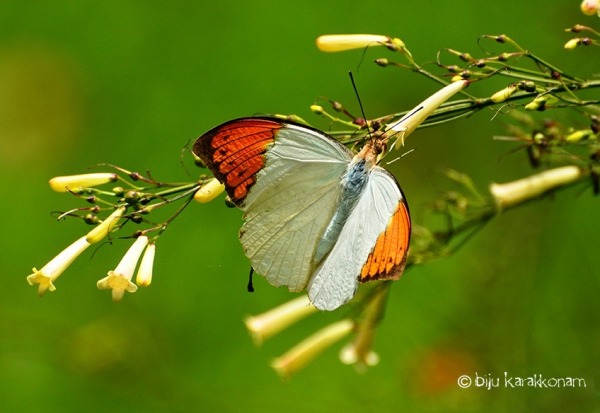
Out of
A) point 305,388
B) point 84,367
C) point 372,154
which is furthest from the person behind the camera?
point 305,388

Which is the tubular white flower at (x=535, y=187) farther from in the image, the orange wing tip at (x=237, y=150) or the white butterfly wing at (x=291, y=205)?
the orange wing tip at (x=237, y=150)

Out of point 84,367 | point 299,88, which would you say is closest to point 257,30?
point 299,88

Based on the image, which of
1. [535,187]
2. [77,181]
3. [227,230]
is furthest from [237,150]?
[227,230]

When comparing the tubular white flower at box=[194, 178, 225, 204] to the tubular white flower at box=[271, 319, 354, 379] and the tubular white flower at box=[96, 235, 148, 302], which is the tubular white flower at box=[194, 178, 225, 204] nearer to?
the tubular white flower at box=[96, 235, 148, 302]

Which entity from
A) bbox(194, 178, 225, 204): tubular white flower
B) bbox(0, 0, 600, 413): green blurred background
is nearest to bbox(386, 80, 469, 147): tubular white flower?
bbox(194, 178, 225, 204): tubular white flower

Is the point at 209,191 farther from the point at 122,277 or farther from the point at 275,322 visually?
the point at 275,322

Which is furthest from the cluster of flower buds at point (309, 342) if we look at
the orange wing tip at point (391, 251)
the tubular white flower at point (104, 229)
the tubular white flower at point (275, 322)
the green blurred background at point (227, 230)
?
the tubular white flower at point (104, 229)

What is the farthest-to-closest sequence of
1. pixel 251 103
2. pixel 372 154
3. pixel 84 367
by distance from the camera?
pixel 251 103 < pixel 84 367 < pixel 372 154

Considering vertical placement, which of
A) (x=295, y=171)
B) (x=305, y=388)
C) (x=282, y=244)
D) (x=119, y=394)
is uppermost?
(x=295, y=171)

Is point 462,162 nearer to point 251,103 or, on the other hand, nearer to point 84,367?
point 251,103
